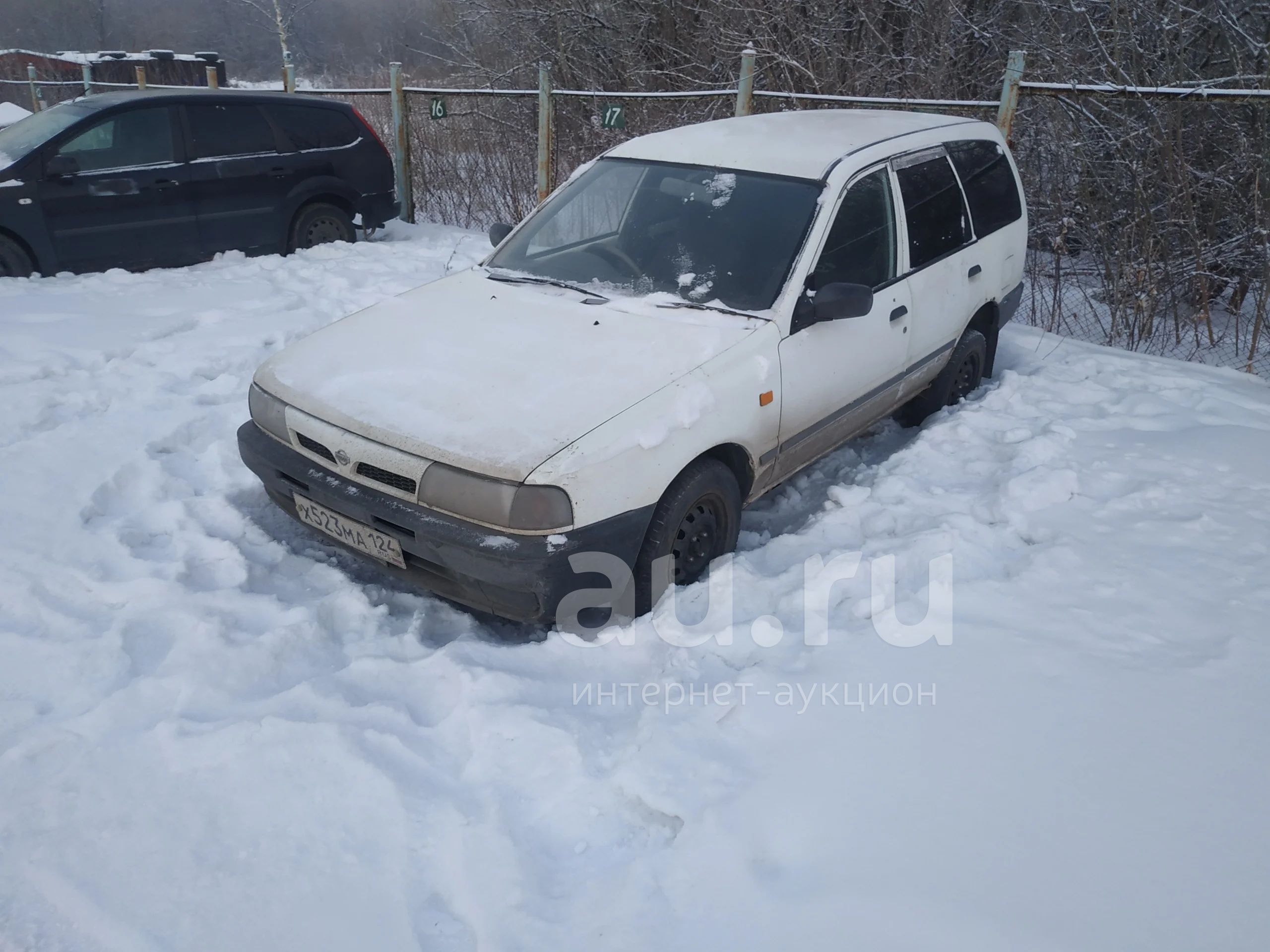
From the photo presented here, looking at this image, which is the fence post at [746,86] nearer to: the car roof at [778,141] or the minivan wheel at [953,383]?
the car roof at [778,141]

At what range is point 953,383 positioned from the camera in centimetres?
494

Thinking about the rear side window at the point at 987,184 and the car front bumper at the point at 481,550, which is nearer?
the car front bumper at the point at 481,550

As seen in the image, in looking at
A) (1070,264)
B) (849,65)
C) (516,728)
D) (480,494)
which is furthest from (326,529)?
(849,65)

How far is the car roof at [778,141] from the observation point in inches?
155

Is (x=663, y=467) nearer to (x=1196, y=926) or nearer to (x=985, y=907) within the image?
(x=985, y=907)

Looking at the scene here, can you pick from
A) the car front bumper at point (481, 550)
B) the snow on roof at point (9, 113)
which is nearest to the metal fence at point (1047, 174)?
the car front bumper at point (481, 550)

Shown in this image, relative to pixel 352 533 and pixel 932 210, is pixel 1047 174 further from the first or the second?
pixel 352 533

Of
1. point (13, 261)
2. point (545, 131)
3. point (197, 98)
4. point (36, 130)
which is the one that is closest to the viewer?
point (13, 261)

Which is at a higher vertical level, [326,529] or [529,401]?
[529,401]

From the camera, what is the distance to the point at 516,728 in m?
2.60

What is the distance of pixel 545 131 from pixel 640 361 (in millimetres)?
6332

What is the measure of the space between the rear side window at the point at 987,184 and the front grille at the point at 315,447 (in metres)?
3.57

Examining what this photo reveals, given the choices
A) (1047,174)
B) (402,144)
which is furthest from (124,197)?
(1047,174)

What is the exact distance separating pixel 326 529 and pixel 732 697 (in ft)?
5.28
